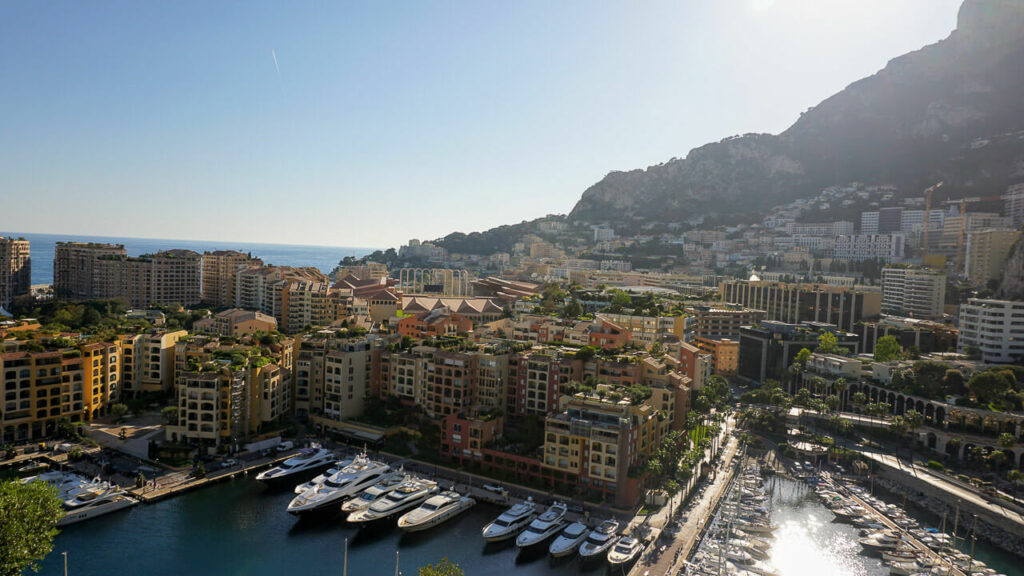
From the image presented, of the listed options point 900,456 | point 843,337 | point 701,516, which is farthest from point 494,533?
point 843,337

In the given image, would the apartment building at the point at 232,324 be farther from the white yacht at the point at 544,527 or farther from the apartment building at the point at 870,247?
the apartment building at the point at 870,247

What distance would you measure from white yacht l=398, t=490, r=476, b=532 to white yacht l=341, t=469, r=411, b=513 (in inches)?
71.7

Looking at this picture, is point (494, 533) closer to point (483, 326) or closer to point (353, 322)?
point (483, 326)

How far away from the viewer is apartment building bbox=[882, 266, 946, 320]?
62.6 m

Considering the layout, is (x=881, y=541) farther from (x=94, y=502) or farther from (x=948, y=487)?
(x=94, y=502)

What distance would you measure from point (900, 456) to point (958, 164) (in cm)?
8277

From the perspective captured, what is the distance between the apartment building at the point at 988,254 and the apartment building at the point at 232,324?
235 ft

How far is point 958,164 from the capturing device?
96.8m

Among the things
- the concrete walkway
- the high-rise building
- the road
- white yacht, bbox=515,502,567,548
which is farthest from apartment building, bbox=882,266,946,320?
white yacht, bbox=515,502,567,548

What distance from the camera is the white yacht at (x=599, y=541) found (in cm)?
2388

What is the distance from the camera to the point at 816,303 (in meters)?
63.0

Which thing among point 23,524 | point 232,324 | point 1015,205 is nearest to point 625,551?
point 23,524

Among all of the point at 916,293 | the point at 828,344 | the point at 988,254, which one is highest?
the point at 988,254

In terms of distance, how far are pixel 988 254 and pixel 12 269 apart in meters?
108
